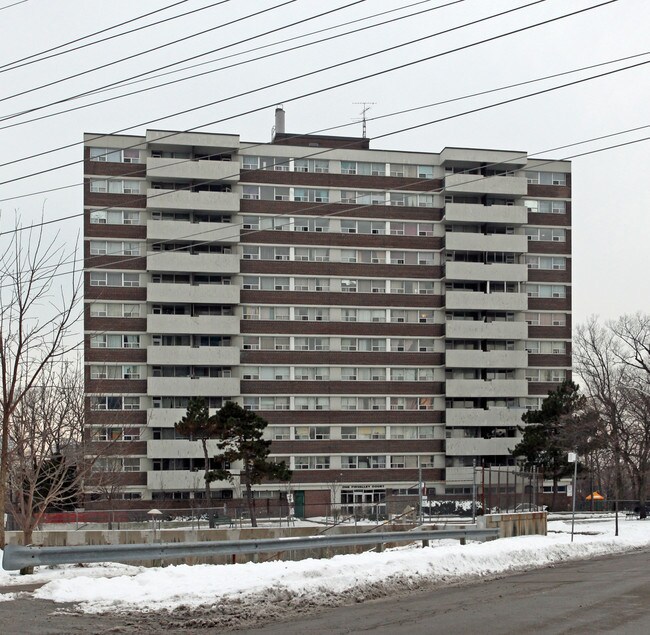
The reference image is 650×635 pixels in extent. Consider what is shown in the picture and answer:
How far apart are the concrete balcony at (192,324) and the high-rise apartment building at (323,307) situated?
0.12 meters

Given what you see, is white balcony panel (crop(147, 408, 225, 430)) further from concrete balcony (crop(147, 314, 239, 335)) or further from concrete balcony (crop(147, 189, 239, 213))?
concrete balcony (crop(147, 189, 239, 213))

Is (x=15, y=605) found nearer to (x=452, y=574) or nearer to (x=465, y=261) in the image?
(x=452, y=574)

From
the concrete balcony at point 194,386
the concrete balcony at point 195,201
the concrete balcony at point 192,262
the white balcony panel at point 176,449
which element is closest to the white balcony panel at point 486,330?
the concrete balcony at point 194,386

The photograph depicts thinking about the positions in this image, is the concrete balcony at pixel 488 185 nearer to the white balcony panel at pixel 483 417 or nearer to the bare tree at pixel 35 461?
the white balcony panel at pixel 483 417

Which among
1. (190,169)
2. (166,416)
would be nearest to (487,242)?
(190,169)

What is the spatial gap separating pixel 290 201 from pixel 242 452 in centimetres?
2597

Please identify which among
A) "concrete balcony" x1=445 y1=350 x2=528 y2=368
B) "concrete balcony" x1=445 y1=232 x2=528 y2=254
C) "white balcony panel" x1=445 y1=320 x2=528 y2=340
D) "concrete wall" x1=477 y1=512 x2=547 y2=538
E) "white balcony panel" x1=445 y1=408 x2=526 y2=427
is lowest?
"concrete wall" x1=477 y1=512 x2=547 y2=538

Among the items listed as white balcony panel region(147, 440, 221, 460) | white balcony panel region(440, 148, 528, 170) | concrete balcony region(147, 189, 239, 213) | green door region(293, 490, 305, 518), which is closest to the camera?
green door region(293, 490, 305, 518)

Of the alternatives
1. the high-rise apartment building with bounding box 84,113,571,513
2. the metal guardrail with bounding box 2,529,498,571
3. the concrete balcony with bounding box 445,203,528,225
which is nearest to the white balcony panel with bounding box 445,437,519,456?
the high-rise apartment building with bounding box 84,113,571,513

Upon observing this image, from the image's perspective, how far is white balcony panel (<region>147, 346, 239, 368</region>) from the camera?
249 ft

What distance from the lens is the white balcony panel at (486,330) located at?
81.3 meters

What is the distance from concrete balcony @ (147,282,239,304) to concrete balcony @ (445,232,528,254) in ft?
64.2

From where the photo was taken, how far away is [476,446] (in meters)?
80.0

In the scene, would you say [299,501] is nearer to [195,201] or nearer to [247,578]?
[195,201]
